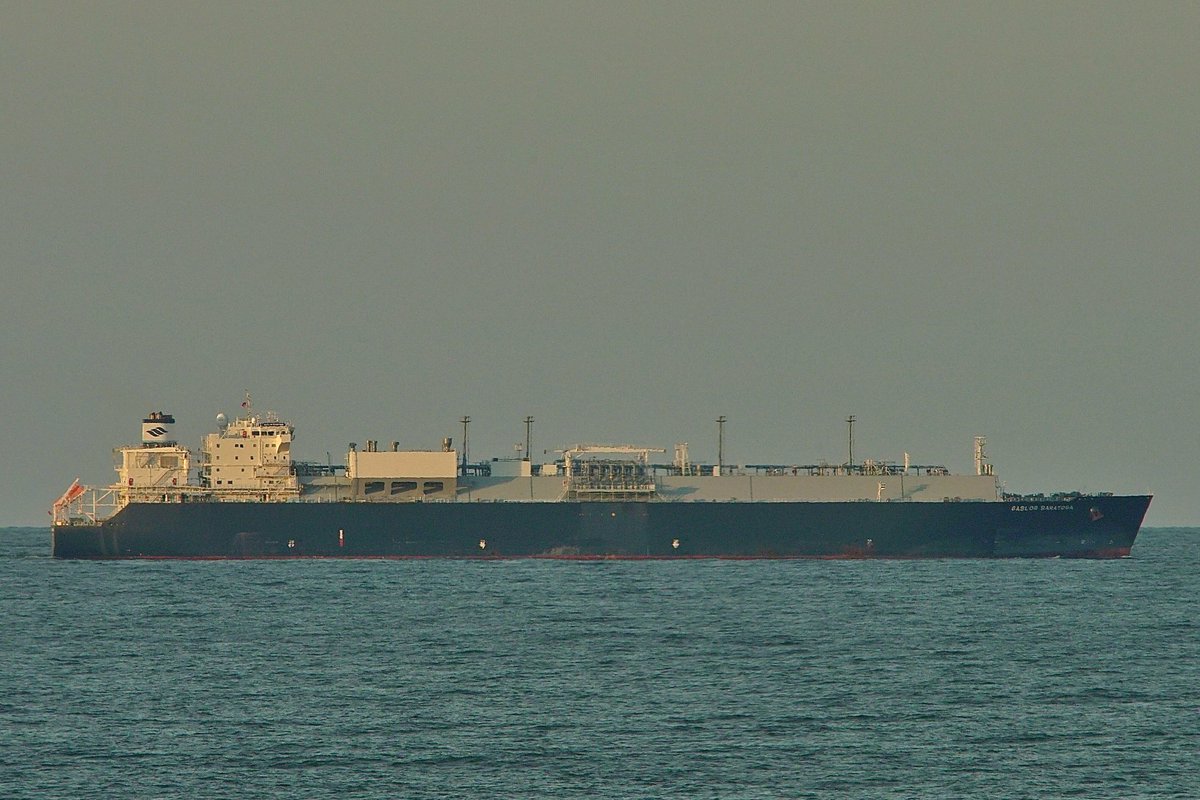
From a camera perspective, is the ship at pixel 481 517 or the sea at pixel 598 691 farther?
the ship at pixel 481 517

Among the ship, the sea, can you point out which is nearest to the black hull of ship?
the ship

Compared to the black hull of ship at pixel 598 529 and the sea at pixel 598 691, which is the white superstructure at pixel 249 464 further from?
the sea at pixel 598 691

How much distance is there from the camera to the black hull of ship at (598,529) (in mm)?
91562

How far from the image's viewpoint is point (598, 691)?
43.1m

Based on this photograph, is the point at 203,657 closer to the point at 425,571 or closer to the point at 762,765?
the point at 762,765

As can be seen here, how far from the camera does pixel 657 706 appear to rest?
40.7 meters

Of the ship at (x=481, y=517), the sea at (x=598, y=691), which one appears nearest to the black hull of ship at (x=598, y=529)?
the ship at (x=481, y=517)

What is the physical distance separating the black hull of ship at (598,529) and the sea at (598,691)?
15610 millimetres

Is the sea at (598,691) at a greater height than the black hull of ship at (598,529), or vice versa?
the black hull of ship at (598,529)

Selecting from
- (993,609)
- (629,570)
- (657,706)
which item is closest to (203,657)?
(657,706)

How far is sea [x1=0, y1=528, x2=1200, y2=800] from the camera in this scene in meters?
32.8

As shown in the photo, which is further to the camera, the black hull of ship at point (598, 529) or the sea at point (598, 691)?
the black hull of ship at point (598, 529)

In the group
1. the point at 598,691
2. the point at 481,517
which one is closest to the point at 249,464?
the point at 481,517

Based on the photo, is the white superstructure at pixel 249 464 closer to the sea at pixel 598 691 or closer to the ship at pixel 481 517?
the ship at pixel 481 517
